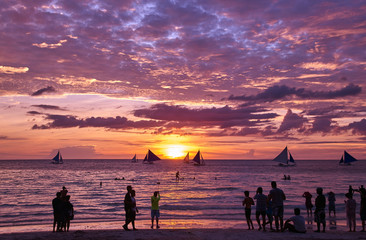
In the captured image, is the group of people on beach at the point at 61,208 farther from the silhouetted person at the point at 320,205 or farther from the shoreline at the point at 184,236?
the silhouetted person at the point at 320,205

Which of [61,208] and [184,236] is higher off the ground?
[61,208]

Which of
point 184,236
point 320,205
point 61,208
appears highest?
point 320,205

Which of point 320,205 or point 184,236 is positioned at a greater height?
point 320,205

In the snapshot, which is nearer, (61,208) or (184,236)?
(184,236)

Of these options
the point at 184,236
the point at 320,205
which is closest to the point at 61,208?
the point at 184,236

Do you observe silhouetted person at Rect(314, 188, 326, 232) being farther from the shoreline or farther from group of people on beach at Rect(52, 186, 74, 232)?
group of people on beach at Rect(52, 186, 74, 232)

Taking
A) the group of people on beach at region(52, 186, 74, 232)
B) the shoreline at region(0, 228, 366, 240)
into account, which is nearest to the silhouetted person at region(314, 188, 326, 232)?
the shoreline at region(0, 228, 366, 240)

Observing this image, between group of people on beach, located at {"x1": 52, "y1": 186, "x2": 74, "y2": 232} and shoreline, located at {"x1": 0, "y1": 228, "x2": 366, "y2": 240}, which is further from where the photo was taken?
group of people on beach, located at {"x1": 52, "y1": 186, "x2": 74, "y2": 232}

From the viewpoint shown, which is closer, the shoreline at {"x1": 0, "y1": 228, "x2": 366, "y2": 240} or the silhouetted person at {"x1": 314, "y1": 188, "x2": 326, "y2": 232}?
the shoreline at {"x1": 0, "y1": 228, "x2": 366, "y2": 240}

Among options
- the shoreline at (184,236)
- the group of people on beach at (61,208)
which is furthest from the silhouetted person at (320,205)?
the group of people on beach at (61,208)

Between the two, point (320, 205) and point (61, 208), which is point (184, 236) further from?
point (320, 205)

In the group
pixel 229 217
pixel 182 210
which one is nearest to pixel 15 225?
pixel 182 210

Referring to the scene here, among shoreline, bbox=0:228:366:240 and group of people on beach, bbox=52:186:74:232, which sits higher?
group of people on beach, bbox=52:186:74:232

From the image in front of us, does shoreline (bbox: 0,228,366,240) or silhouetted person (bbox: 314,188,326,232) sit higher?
silhouetted person (bbox: 314,188,326,232)
